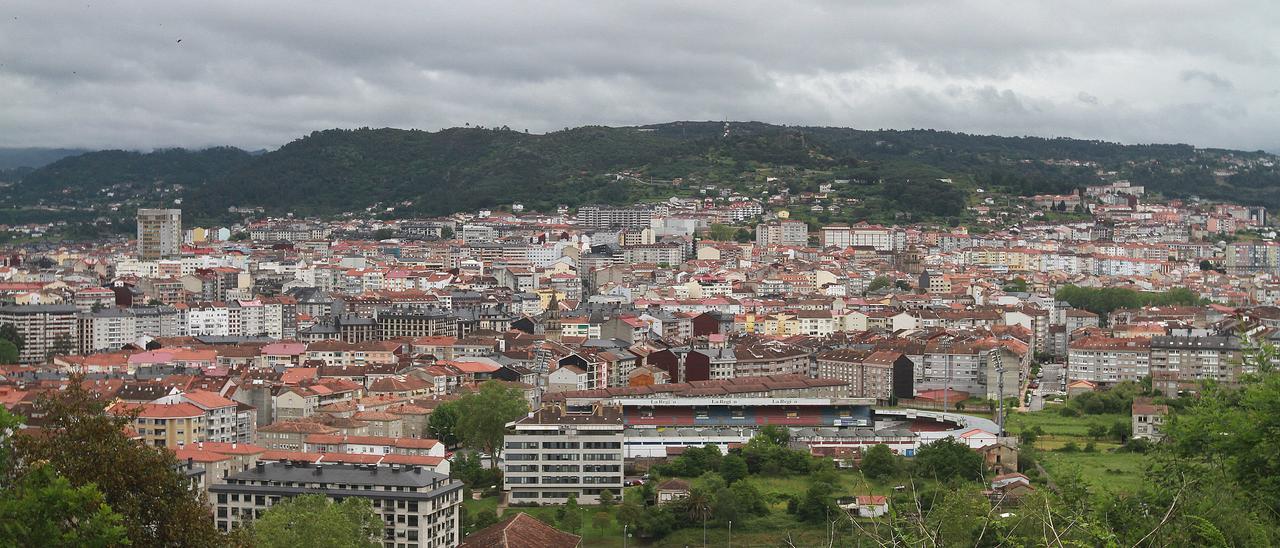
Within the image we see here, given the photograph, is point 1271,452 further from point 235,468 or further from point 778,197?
point 778,197

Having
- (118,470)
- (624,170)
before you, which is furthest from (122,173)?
(118,470)

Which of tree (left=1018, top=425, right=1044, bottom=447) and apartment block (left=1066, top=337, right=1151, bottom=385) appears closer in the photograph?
tree (left=1018, top=425, right=1044, bottom=447)

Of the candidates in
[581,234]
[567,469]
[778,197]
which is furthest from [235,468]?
[778,197]

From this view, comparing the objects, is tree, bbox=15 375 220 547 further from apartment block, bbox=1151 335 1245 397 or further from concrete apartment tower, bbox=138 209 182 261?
concrete apartment tower, bbox=138 209 182 261

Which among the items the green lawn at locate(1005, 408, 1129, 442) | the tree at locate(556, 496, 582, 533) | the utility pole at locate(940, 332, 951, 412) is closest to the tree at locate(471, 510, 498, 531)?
the tree at locate(556, 496, 582, 533)

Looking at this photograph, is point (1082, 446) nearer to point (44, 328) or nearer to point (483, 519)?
point (483, 519)

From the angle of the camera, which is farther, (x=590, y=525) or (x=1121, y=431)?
(x=1121, y=431)

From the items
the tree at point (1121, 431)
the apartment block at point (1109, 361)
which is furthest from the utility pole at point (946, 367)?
the tree at point (1121, 431)
